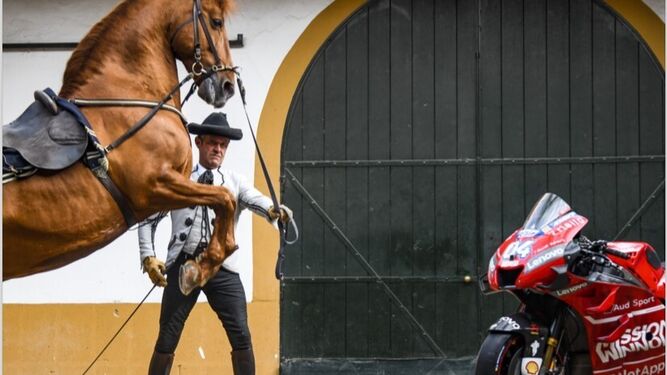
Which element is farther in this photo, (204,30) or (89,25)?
(89,25)

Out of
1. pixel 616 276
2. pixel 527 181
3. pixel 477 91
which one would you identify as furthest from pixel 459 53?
pixel 616 276

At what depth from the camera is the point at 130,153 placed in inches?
249

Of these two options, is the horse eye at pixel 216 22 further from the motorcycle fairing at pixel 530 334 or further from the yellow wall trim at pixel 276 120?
the yellow wall trim at pixel 276 120

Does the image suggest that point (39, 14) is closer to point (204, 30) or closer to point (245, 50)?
point (245, 50)

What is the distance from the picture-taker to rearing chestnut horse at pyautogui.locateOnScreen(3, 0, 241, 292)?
20.1 ft

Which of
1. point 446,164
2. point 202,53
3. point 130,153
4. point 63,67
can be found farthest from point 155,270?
point 446,164

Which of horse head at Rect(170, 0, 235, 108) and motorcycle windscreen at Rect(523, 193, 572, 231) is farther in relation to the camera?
motorcycle windscreen at Rect(523, 193, 572, 231)

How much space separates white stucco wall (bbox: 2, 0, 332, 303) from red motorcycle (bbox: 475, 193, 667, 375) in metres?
3.14

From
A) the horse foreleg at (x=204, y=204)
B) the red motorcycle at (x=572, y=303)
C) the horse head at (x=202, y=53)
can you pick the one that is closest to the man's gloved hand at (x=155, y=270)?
the horse foreleg at (x=204, y=204)

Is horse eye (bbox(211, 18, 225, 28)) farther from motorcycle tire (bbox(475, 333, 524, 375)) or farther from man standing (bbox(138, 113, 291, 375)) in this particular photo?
motorcycle tire (bbox(475, 333, 524, 375))

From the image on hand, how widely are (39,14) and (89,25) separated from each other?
1.22ft

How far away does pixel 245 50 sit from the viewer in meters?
9.64

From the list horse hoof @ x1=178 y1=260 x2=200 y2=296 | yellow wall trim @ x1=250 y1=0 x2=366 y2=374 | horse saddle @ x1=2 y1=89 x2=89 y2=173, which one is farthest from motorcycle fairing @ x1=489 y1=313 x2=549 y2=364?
yellow wall trim @ x1=250 y1=0 x2=366 y2=374

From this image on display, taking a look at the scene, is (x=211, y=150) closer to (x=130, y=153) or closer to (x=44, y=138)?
(x=130, y=153)
